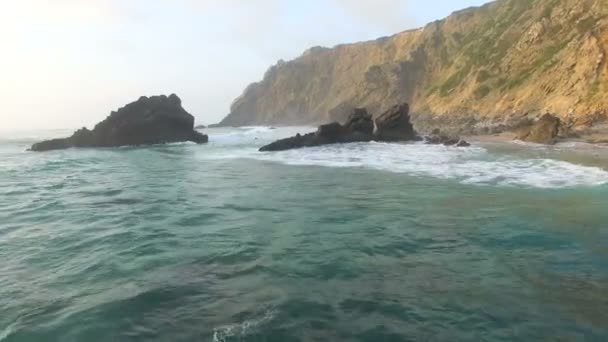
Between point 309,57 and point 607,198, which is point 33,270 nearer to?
point 607,198

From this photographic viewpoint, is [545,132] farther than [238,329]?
Yes

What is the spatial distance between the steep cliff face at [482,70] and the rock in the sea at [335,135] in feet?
67.8

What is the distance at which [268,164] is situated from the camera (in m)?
28.9

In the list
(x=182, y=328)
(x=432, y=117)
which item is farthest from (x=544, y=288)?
(x=432, y=117)

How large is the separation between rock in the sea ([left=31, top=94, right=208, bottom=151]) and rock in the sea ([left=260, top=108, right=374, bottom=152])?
983 inches

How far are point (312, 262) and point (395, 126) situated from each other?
125ft

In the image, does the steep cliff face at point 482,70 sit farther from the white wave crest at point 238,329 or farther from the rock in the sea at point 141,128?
the white wave crest at point 238,329

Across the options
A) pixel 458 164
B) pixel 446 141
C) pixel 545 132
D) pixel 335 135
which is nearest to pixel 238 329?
pixel 458 164

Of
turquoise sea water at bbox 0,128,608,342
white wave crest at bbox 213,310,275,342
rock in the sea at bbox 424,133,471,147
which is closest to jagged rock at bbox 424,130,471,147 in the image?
rock in the sea at bbox 424,133,471,147

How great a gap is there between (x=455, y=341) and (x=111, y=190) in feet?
57.6

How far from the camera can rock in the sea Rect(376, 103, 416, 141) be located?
4459cm

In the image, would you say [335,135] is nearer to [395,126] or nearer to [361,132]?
[361,132]

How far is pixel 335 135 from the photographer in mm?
42750

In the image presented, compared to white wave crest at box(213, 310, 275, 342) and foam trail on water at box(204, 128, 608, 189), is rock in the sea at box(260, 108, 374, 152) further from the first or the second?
white wave crest at box(213, 310, 275, 342)
